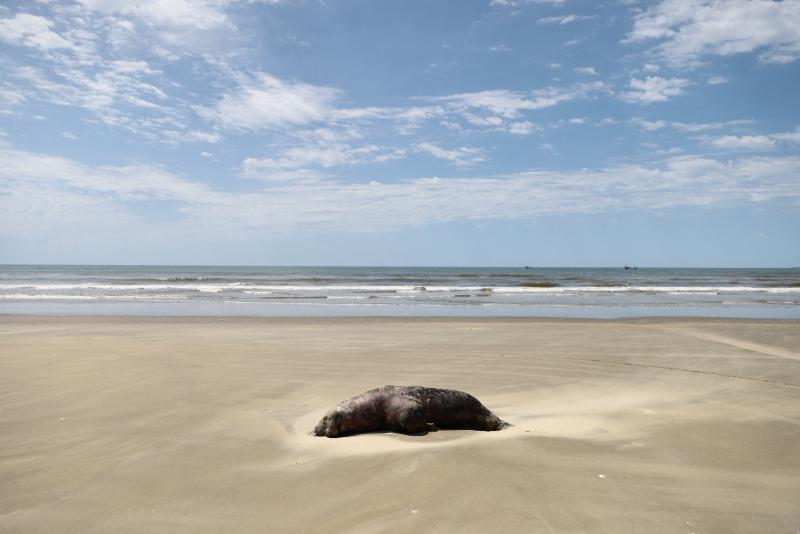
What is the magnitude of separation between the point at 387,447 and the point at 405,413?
0.47m

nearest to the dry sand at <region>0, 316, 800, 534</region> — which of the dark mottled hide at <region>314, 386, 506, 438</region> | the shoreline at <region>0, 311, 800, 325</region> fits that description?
the dark mottled hide at <region>314, 386, 506, 438</region>

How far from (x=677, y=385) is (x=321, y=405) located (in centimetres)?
507

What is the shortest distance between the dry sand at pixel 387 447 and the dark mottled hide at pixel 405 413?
170mm

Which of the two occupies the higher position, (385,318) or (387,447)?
(387,447)

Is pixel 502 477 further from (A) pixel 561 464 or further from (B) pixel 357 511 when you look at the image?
(B) pixel 357 511

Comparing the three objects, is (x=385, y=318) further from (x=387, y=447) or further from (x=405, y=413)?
(x=387, y=447)

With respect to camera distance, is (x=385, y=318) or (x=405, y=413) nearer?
(x=405, y=413)

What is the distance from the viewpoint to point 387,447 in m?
4.36

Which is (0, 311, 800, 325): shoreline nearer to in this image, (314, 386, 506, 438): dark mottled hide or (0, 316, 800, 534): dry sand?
(0, 316, 800, 534): dry sand

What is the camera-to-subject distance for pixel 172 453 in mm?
4320

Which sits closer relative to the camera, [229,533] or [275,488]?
[229,533]

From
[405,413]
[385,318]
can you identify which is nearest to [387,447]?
[405,413]

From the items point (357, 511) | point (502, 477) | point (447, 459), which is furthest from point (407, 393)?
point (357, 511)

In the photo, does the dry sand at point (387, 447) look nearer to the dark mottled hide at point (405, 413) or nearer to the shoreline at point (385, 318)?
the dark mottled hide at point (405, 413)
